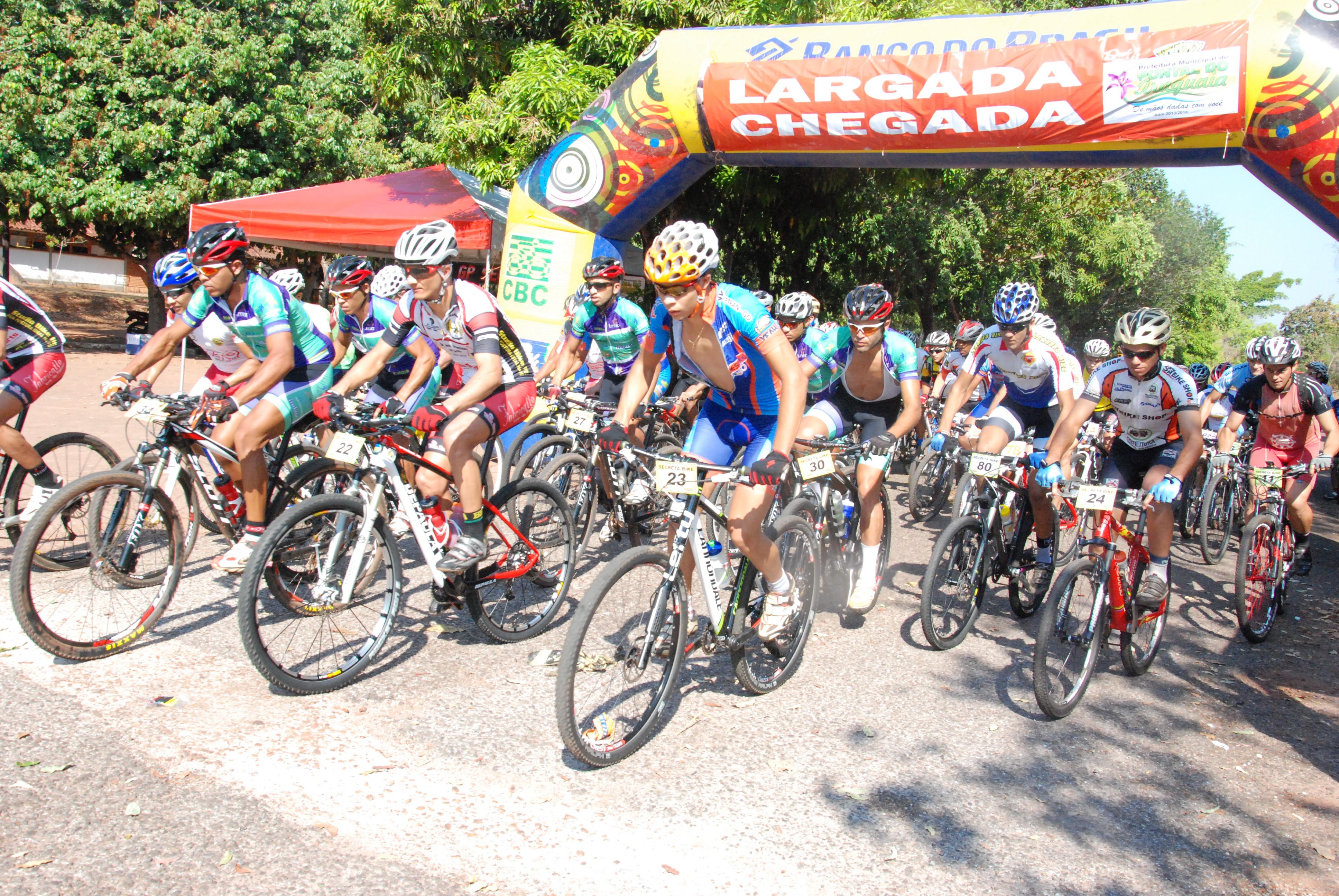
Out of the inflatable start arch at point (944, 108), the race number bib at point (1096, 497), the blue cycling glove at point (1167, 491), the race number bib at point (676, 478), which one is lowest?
the race number bib at point (676, 478)

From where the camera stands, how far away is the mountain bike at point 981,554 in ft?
17.4

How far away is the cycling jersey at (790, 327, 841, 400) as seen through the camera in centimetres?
636

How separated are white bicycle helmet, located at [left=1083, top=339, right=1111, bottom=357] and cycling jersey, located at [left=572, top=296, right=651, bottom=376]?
682 centimetres

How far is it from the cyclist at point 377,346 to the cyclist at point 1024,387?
3.43 metres

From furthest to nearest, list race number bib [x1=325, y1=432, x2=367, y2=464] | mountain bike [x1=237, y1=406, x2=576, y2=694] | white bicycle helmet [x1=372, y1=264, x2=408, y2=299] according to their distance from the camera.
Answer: white bicycle helmet [x1=372, y1=264, x2=408, y2=299] → race number bib [x1=325, y1=432, x2=367, y2=464] → mountain bike [x1=237, y1=406, x2=576, y2=694]

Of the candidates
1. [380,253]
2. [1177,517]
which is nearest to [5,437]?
[1177,517]

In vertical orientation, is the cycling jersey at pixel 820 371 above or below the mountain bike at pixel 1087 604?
above

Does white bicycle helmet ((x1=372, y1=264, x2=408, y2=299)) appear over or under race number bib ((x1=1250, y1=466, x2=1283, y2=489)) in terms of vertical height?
over

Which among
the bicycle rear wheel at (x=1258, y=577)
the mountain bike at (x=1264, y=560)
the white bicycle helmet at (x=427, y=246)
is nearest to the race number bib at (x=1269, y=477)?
the mountain bike at (x=1264, y=560)

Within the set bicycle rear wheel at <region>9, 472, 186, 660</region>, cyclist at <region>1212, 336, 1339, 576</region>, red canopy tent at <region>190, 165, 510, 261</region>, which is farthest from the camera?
red canopy tent at <region>190, 165, 510, 261</region>

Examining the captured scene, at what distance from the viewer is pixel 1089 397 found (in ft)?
17.6

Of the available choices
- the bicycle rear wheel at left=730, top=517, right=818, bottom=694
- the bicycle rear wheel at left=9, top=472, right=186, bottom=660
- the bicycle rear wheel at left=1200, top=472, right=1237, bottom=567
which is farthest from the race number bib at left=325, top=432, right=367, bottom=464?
the bicycle rear wheel at left=1200, top=472, right=1237, bottom=567

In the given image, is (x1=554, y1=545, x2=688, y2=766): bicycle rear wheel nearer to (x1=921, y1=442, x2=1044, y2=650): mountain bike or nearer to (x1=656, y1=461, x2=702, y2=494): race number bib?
(x1=656, y1=461, x2=702, y2=494): race number bib

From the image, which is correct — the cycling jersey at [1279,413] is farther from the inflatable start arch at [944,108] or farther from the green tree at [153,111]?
the green tree at [153,111]
